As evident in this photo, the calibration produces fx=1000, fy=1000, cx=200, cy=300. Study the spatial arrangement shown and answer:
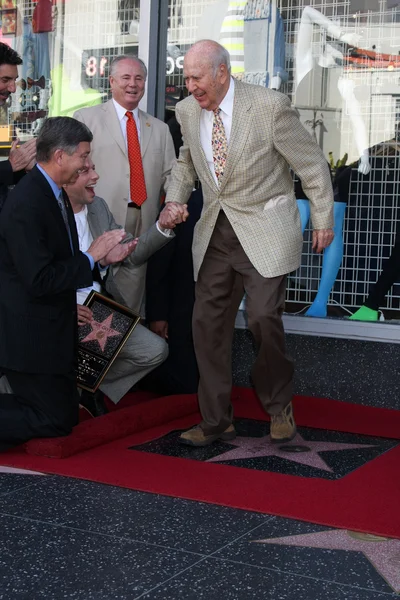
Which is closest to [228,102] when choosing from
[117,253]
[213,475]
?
[117,253]

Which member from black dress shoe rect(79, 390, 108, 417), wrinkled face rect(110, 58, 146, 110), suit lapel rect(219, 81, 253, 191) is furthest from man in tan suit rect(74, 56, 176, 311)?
suit lapel rect(219, 81, 253, 191)

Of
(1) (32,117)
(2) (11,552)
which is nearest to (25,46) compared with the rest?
(1) (32,117)

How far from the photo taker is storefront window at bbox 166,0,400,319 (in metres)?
5.87

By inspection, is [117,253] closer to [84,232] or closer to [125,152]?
[84,232]

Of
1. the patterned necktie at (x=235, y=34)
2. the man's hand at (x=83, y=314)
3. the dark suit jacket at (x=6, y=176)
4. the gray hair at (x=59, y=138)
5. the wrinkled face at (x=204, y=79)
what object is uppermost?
the patterned necktie at (x=235, y=34)

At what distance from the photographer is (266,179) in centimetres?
467

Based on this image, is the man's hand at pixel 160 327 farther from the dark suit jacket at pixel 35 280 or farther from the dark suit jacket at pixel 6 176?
the dark suit jacket at pixel 35 280

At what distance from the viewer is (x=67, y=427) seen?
15.0 feet

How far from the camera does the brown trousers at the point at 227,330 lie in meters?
4.72

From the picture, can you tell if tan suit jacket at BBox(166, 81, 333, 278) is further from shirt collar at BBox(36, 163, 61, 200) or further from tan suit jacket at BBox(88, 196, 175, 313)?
shirt collar at BBox(36, 163, 61, 200)

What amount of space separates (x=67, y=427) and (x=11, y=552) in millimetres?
1349

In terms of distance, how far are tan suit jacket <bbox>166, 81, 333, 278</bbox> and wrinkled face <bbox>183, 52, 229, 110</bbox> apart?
0.11m

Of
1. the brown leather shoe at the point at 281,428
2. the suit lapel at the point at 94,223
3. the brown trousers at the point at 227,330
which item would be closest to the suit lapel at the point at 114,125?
the suit lapel at the point at 94,223

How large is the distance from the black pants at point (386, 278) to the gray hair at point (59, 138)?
2.22m
